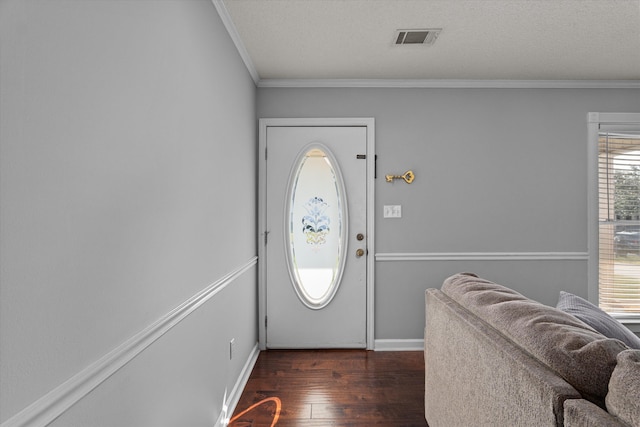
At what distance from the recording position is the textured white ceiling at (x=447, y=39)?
226cm

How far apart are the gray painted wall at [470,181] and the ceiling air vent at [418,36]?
0.82 meters

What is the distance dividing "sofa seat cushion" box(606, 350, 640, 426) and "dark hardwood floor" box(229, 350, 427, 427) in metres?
1.62

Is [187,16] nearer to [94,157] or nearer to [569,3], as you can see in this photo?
[94,157]

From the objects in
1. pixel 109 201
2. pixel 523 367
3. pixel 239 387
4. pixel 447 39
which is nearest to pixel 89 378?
pixel 109 201

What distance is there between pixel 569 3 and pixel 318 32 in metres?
1.50

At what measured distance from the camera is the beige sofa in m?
0.88

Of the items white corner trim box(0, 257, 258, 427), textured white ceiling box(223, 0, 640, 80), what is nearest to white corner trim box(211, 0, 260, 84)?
textured white ceiling box(223, 0, 640, 80)

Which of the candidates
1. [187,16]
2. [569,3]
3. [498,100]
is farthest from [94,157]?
[498,100]

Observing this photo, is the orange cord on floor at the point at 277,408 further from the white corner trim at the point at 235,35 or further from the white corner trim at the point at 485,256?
the white corner trim at the point at 235,35

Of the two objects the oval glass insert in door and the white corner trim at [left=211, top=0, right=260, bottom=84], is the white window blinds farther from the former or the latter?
the white corner trim at [left=211, top=0, right=260, bottom=84]

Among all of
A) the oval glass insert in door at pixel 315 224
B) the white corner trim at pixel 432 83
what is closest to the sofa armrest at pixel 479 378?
the oval glass insert in door at pixel 315 224

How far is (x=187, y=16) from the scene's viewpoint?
1.66 metres

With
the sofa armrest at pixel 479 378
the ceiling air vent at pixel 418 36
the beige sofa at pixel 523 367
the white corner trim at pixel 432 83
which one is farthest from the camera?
the white corner trim at pixel 432 83

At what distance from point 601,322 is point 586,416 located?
2.52 feet
